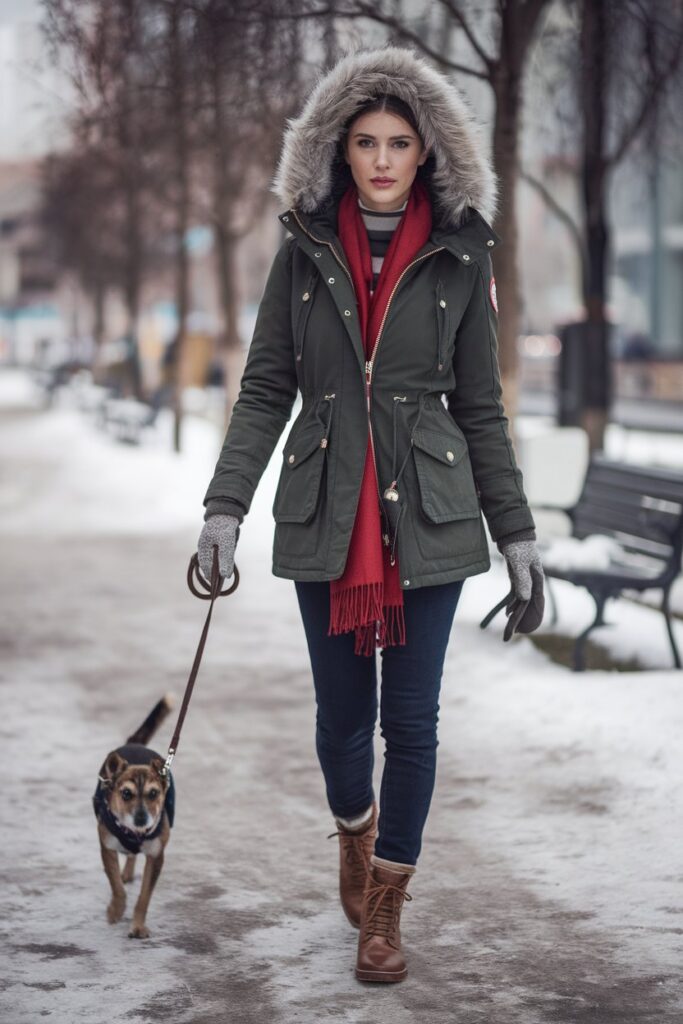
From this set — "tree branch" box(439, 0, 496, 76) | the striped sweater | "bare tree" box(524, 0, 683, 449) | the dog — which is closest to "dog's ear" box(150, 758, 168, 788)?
the dog

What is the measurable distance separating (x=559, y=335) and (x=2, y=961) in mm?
11175

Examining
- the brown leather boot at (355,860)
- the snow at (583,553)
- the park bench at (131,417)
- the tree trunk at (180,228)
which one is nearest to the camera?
the brown leather boot at (355,860)

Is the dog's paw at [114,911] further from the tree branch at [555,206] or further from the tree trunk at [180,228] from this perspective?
the tree branch at [555,206]

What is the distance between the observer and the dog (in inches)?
175

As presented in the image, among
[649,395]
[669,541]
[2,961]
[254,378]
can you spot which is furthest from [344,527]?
[649,395]

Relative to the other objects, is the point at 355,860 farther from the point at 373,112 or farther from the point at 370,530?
the point at 373,112

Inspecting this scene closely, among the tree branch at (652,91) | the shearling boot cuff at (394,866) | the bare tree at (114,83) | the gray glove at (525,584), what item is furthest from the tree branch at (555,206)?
the shearling boot cuff at (394,866)

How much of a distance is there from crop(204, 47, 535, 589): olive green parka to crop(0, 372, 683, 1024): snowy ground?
3.36 feet

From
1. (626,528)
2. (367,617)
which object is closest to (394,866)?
(367,617)

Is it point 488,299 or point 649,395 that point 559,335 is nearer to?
point 488,299

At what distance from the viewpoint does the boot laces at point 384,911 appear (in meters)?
4.09

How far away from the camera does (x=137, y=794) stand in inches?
175

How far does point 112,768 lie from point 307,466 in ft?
3.75

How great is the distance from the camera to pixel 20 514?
15.1 meters
